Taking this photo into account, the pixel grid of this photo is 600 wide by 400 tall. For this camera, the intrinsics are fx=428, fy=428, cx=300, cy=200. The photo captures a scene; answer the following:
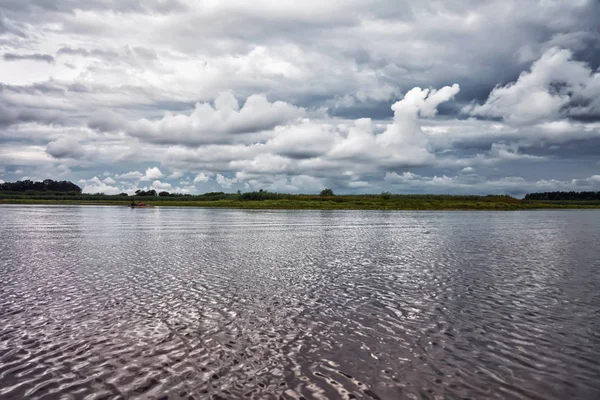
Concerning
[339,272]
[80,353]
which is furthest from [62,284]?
[339,272]

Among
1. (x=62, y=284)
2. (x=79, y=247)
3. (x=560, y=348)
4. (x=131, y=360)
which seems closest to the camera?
(x=131, y=360)

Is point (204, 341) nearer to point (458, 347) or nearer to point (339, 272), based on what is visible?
point (458, 347)

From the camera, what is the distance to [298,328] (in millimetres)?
16188

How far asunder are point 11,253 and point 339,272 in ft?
94.5

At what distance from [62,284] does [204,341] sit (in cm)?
1375

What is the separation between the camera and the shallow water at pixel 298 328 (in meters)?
11.3

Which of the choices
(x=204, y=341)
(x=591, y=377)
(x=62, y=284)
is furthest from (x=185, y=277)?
(x=591, y=377)

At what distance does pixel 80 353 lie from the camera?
1331 cm

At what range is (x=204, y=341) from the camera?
14.6 metres

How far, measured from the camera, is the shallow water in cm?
1134

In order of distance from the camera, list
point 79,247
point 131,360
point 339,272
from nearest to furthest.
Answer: point 131,360 → point 339,272 → point 79,247

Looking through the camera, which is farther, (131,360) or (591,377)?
(131,360)

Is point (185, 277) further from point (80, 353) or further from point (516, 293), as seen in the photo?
point (516, 293)

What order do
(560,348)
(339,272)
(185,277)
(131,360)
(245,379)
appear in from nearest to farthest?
(245,379) < (131,360) < (560,348) < (185,277) < (339,272)
